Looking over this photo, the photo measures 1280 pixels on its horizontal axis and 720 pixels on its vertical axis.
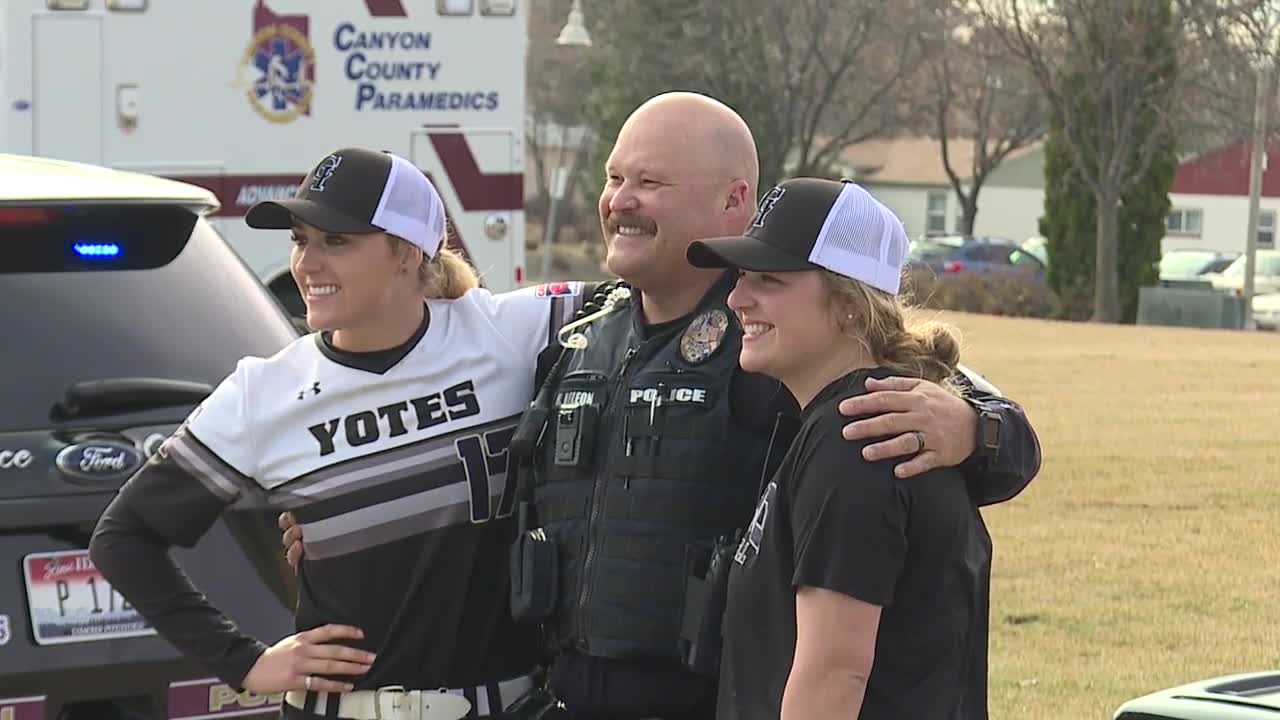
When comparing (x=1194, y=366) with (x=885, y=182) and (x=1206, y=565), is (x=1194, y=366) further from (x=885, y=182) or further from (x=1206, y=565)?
(x=885, y=182)

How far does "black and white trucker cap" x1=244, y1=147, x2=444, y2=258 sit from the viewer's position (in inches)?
124

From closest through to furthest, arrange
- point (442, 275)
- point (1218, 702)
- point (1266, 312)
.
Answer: point (1218, 702)
point (442, 275)
point (1266, 312)

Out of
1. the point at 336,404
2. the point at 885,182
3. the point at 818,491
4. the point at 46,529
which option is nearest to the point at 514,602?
the point at 336,404

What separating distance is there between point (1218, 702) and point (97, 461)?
6.86 ft

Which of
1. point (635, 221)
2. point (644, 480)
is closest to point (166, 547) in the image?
point (644, 480)

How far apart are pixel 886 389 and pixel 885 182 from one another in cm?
7130

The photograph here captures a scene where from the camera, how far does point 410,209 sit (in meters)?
3.22

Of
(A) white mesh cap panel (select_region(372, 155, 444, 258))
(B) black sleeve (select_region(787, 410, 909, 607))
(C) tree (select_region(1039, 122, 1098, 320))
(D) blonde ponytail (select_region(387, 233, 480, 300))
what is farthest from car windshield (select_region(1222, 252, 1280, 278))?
(B) black sleeve (select_region(787, 410, 909, 607))

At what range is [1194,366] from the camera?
62.9ft

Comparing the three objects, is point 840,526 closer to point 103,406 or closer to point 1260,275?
point 103,406

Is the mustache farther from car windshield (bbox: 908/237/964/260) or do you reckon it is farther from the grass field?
car windshield (bbox: 908/237/964/260)

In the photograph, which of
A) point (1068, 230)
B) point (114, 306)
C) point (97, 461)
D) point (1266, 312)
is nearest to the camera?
point (97, 461)

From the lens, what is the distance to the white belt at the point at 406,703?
3148 millimetres

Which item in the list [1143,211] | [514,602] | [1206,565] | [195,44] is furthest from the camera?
[1143,211]
